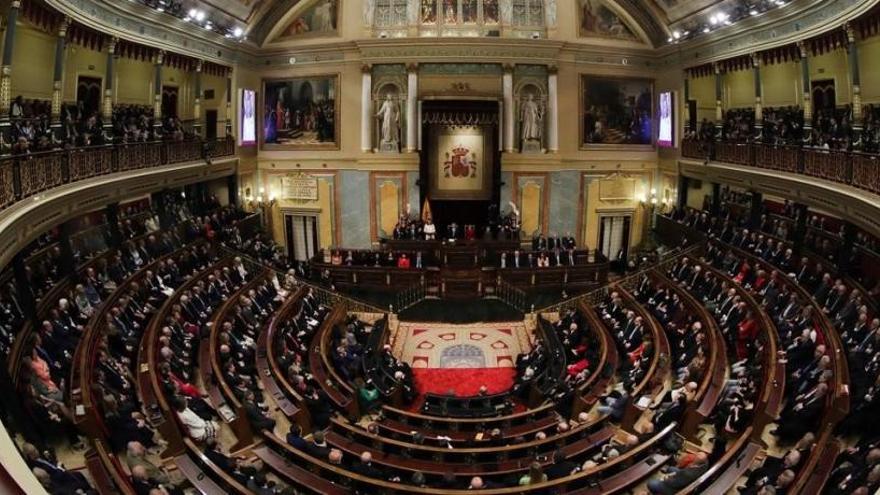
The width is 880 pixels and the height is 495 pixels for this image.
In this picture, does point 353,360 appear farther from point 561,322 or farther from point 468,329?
point 561,322

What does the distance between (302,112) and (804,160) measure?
17.8m

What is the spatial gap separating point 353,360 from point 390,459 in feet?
15.5

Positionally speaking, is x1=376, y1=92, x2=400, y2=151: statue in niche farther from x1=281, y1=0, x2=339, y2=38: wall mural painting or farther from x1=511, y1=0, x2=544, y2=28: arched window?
x1=511, y1=0, x2=544, y2=28: arched window

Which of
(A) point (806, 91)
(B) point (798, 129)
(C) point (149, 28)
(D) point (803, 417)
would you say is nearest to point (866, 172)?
(A) point (806, 91)

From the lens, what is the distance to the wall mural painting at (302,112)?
24.2 metres

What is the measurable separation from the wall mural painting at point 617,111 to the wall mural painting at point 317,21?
409 inches

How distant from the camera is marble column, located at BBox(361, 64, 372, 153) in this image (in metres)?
23.7

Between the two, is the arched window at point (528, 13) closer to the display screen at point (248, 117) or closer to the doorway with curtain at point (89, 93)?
the display screen at point (248, 117)

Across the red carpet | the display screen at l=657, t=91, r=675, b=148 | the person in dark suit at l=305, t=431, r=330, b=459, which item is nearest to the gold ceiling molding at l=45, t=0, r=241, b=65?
the person in dark suit at l=305, t=431, r=330, b=459

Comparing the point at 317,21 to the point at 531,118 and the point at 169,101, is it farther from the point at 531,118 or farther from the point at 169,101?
the point at 531,118

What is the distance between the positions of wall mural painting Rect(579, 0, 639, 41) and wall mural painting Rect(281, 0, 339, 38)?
9.75m

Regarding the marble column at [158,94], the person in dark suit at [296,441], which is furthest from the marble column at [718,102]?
the marble column at [158,94]

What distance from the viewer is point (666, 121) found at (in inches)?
931

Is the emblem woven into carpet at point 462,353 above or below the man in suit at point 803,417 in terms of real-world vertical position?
below
